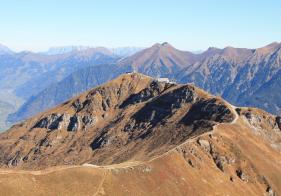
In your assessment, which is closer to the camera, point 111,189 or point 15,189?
point 15,189

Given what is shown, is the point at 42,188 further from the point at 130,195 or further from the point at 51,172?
the point at 130,195

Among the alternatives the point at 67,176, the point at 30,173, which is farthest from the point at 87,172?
the point at 30,173

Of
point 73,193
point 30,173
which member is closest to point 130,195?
point 73,193

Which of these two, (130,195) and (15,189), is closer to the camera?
(15,189)

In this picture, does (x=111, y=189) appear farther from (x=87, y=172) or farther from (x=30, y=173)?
(x=30, y=173)

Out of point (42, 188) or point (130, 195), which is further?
point (130, 195)

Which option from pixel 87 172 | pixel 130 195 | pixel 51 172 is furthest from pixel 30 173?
pixel 130 195

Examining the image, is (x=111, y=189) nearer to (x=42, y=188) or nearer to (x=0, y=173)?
(x=42, y=188)

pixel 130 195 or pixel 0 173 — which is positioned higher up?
pixel 0 173
